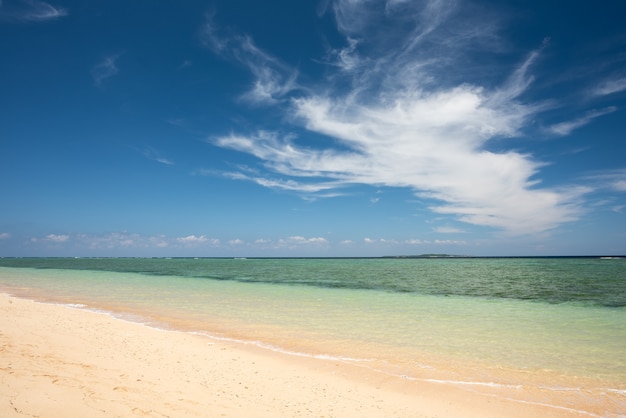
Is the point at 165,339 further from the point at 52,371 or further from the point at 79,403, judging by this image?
the point at 79,403

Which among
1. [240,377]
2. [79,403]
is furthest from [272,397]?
[79,403]

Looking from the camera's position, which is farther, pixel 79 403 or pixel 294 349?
pixel 294 349

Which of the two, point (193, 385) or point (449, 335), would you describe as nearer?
point (193, 385)

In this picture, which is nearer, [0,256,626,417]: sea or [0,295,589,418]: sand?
[0,295,589,418]: sand

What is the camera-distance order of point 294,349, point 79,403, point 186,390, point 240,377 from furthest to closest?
point 294,349 → point 240,377 → point 186,390 → point 79,403

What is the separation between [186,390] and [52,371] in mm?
2742

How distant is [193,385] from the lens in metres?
7.05

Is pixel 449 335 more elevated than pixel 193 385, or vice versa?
pixel 193 385

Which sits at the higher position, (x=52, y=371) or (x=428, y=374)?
(x=52, y=371)

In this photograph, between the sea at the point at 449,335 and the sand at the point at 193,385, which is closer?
the sand at the point at 193,385

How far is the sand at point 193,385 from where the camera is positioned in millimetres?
5648

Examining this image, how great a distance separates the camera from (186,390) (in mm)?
6648

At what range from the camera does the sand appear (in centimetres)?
565

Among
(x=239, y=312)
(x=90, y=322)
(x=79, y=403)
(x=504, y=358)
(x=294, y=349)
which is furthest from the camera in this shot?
(x=239, y=312)
